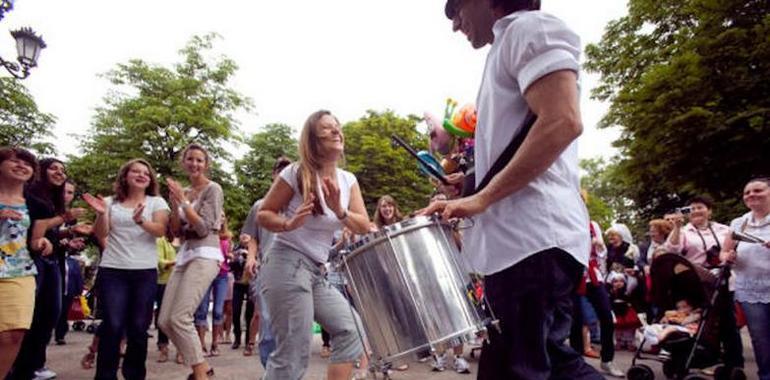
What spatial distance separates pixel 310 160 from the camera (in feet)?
11.7

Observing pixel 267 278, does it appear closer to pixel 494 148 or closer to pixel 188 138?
pixel 494 148

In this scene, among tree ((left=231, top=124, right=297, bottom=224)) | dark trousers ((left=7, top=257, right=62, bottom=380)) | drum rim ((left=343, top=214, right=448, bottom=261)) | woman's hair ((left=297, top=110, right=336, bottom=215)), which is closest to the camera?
drum rim ((left=343, top=214, right=448, bottom=261))

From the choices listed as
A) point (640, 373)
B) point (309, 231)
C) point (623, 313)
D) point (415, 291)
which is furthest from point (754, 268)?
point (415, 291)

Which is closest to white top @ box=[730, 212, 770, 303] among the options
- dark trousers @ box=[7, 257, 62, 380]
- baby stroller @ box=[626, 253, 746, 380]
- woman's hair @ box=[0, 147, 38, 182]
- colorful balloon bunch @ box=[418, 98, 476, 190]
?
baby stroller @ box=[626, 253, 746, 380]

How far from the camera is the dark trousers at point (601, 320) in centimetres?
646

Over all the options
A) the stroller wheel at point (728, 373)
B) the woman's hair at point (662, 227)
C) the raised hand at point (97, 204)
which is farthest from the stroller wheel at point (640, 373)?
the raised hand at point (97, 204)

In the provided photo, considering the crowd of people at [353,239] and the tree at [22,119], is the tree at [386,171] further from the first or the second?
the crowd of people at [353,239]

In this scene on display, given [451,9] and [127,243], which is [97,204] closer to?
[127,243]

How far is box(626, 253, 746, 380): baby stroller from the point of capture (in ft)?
18.6

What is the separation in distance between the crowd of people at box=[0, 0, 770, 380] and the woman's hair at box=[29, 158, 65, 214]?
0.02m

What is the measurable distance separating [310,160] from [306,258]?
2.04ft

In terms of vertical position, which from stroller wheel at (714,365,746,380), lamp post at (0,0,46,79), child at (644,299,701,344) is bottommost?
stroller wheel at (714,365,746,380)

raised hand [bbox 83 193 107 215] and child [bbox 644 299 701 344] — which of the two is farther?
child [bbox 644 299 701 344]

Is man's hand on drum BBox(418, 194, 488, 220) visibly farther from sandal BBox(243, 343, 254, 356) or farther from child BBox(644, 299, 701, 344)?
sandal BBox(243, 343, 254, 356)
